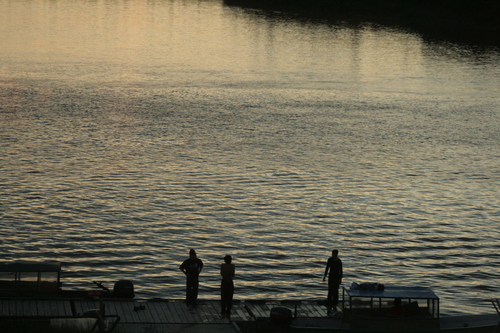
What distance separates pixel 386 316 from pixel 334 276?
259 centimetres

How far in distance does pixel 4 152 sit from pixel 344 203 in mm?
24981

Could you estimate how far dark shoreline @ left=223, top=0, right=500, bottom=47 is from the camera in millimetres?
138250

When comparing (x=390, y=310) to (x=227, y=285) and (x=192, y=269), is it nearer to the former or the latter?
(x=227, y=285)

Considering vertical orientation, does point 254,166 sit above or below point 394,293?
below

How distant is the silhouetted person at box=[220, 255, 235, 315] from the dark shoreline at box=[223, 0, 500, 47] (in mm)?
107679

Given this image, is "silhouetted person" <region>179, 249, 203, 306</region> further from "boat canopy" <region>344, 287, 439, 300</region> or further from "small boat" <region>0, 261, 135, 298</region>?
"boat canopy" <region>344, 287, 439, 300</region>

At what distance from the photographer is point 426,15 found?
150m

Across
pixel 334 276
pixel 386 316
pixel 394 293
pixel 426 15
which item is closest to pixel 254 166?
pixel 334 276

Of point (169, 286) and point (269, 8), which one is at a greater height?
point (269, 8)

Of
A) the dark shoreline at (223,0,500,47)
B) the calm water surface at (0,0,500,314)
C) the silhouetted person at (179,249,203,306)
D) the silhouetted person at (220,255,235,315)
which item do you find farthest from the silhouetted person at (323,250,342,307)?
the dark shoreline at (223,0,500,47)

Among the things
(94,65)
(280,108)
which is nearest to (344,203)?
(280,108)

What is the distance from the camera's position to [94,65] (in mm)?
101938

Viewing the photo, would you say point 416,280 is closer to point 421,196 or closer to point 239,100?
point 421,196

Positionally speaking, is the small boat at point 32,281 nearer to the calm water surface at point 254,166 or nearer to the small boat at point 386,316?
the calm water surface at point 254,166
